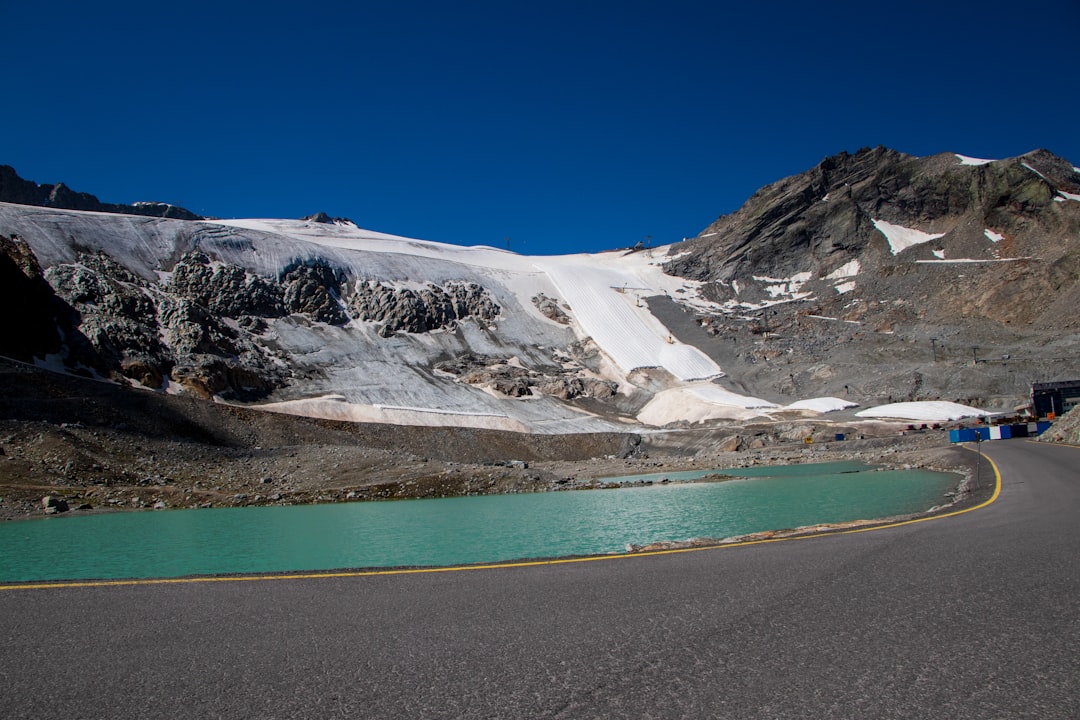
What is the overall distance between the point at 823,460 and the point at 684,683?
164ft

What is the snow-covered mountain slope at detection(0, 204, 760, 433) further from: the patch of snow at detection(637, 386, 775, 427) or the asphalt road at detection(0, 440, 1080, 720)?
the asphalt road at detection(0, 440, 1080, 720)

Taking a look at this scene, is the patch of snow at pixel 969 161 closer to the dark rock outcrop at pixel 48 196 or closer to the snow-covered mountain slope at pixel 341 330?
the snow-covered mountain slope at pixel 341 330

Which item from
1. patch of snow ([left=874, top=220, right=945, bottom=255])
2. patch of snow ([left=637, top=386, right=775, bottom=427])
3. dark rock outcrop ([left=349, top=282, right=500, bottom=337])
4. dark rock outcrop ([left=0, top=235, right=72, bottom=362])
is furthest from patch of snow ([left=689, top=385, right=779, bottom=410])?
dark rock outcrop ([left=0, top=235, right=72, bottom=362])

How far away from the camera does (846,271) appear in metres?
104

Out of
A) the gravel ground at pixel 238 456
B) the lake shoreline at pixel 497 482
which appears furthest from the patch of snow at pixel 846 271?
the lake shoreline at pixel 497 482

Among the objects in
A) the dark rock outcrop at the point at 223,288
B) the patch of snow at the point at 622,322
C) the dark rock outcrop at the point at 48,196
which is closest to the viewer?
the dark rock outcrop at the point at 223,288

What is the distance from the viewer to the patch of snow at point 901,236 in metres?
102

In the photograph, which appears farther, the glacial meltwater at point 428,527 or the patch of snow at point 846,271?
the patch of snow at point 846,271

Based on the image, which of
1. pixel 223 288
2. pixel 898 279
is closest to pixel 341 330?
pixel 223 288

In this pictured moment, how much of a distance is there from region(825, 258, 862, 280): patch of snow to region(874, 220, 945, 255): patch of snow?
5.40 meters

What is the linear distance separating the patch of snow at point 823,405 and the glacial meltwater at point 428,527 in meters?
33.0

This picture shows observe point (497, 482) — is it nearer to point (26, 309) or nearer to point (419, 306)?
point (26, 309)

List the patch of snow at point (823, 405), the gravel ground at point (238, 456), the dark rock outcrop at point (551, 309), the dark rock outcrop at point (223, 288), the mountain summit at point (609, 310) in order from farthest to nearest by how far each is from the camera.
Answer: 1. the dark rock outcrop at point (551, 309)
2. the dark rock outcrop at point (223, 288)
3. the patch of snow at point (823, 405)
4. the mountain summit at point (609, 310)
5. the gravel ground at point (238, 456)

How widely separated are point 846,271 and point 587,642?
111 metres
